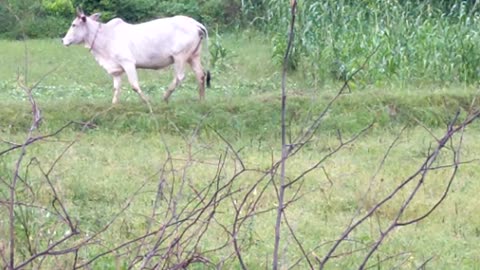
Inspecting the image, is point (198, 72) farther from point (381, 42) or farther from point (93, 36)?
point (381, 42)

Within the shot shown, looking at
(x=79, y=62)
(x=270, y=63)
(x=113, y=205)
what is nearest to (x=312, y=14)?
(x=270, y=63)

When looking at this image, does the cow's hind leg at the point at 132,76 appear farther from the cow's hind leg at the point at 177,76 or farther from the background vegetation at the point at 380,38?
the background vegetation at the point at 380,38

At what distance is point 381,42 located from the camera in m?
11.5

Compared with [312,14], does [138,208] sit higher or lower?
higher

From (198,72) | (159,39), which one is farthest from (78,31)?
(198,72)

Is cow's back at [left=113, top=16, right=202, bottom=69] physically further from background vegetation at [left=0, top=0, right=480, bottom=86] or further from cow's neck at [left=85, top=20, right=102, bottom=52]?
background vegetation at [left=0, top=0, right=480, bottom=86]

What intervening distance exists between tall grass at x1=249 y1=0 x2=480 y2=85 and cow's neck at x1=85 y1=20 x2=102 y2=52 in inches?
89.3

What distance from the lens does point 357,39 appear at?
496 inches

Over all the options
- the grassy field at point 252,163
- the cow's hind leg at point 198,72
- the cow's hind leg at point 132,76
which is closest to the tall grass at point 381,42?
the grassy field at point 252,163

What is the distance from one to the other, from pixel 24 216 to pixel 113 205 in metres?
1.79

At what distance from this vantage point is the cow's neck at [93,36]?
10.0m

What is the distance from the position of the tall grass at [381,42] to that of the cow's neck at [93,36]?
227cm

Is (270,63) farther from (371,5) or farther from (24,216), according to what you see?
(24,216)

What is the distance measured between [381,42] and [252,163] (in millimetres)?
3719
